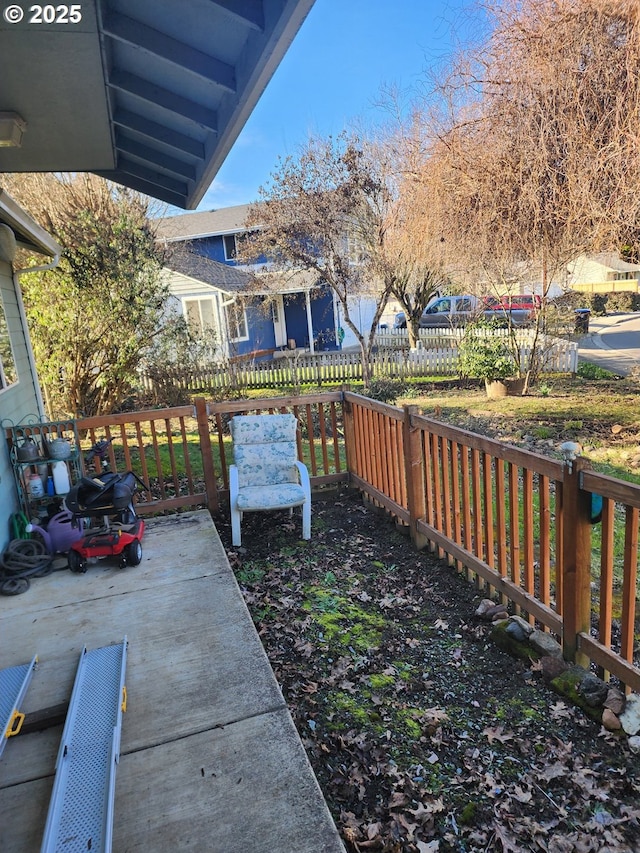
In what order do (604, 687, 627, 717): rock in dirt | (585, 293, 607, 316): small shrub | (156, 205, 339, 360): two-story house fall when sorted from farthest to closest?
(585, 293, 607, 316): small shrub → (156, 205, 339, 360): two-story house → (604, 687, 627, 717): rock in dirt

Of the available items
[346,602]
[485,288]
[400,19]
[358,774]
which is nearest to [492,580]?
[346,602]

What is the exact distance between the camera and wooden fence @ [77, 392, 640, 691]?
2.36m

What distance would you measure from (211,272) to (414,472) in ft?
54.9

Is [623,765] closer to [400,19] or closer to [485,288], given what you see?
[400,19]

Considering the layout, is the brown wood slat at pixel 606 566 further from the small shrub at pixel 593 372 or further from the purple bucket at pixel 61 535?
the small shrub at pixel 593 372

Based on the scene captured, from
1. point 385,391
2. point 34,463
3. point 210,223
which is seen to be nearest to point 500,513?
→ point 34,463

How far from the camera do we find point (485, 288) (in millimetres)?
12211

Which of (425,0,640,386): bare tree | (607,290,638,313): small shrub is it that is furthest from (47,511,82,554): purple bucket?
(607,290,638,313): small shrub

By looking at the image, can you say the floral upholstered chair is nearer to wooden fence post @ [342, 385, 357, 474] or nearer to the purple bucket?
wooden fence post @ [342, 385, 357, 474]

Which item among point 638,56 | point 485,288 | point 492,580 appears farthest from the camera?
point 485,288

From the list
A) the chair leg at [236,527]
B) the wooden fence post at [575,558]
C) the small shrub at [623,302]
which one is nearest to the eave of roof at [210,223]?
the chair leg at [236,527]

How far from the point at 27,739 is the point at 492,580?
254 centimetres

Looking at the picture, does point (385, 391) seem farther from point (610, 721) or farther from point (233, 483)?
point (610, 721)

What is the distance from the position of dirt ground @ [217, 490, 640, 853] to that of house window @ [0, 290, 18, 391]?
3.73m
